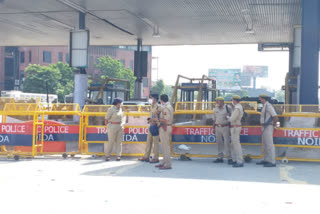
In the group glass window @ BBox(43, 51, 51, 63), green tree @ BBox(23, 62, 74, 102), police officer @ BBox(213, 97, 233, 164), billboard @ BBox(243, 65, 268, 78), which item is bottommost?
police officer @ BBox(213, 97, 233, 164)

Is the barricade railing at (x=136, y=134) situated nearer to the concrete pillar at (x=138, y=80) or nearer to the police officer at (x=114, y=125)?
the police officer at (x=114, y=125)

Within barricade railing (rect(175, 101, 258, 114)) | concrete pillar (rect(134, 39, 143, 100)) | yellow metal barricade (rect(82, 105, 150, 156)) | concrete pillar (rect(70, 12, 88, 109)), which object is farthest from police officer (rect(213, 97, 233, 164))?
concrete pillar (rect(134, 39, 143, 100))

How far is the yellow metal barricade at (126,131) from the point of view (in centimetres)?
1168

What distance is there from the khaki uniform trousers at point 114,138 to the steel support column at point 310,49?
7.28 meters

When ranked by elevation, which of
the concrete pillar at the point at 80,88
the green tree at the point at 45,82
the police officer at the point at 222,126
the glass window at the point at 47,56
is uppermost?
the glass window at the point at 47,56

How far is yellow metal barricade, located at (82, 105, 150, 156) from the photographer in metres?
11.7

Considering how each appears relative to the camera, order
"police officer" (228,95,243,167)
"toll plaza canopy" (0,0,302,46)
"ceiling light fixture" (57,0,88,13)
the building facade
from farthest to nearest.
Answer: the building facade < "toll plaza canopy" (0,0,302,46) < "ceiling light fixture" (57,0,88,13) < "police officer" (228,95,243,167)

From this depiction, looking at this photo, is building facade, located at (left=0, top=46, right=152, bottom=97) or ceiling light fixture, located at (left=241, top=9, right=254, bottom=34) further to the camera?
building facade, located at (left=0, top=46, right=152, bottom=97)

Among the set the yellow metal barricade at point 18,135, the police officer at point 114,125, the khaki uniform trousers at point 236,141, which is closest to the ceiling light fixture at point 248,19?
the khaki uniform trousers at point 236,141

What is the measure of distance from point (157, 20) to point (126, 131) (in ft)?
40.4

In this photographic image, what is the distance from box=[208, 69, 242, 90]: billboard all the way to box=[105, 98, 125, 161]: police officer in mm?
114474

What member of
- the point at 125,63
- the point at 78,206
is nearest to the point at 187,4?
the point at 78,206

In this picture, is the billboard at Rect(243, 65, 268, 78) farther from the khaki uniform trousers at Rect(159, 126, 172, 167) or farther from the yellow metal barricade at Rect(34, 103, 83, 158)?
the khaki uniform trousers at Rect(159, 126, 172, 167)

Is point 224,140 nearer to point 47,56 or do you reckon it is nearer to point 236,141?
point 236,141
